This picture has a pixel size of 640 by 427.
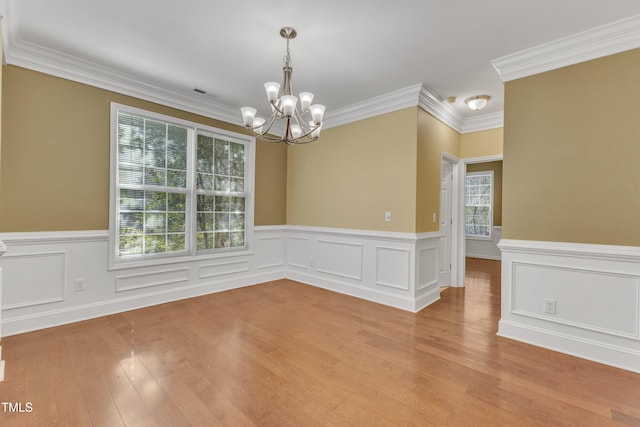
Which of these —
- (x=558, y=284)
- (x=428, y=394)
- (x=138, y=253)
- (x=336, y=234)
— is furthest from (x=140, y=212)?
(x=558, y=284)

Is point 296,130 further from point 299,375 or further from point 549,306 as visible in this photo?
point 549,306

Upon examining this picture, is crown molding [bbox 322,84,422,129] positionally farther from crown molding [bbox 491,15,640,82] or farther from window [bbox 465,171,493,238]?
window [bbox 465,171,493,238]

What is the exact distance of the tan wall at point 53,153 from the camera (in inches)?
109

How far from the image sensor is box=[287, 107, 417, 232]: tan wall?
3.74 meters

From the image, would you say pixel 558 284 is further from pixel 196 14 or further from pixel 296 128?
pixel 196 14

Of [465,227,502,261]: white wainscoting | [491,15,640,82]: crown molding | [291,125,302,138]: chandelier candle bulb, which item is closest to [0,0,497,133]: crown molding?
[491,15,640,82]: crown molding

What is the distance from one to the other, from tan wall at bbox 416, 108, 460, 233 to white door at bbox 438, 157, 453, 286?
1.39 feet

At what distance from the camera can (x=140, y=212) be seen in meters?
3.61

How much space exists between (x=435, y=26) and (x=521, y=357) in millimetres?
2873

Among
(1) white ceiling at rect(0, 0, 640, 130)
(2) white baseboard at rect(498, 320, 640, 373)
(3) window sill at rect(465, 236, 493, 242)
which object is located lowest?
(2) white baseboard at rect(498, 320, 640, 373)

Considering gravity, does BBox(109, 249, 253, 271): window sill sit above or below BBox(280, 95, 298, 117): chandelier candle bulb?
below

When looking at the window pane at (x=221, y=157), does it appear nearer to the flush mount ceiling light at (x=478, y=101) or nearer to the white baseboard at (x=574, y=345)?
the flush mount ceiling light at (x=478, y=101)

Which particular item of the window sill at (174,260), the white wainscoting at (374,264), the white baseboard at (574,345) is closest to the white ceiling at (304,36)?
the white wainscoting at (374,264)

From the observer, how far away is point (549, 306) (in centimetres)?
269
